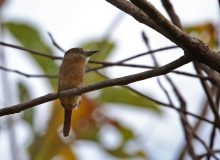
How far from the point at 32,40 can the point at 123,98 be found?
740 millimetres

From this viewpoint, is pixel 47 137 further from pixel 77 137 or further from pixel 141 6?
pixel 141 6

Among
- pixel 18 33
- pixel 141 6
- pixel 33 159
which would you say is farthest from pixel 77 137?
pixel 141 6

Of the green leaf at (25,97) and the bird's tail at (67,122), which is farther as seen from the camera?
the green leaf at (25,97)

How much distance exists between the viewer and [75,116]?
3.27 m

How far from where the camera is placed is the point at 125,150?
369 centimetres

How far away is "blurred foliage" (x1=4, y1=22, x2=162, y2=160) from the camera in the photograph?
317 cm

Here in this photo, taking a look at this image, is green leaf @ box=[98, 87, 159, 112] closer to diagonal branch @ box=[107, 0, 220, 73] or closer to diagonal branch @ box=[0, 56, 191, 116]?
diagonal branch @ box=[0, 56, 191, 116]

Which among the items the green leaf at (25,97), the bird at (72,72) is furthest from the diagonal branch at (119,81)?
the green leaf at (25,97)

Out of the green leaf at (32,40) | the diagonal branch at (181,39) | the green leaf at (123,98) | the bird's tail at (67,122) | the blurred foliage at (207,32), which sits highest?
the blurred foliage at (207,32)

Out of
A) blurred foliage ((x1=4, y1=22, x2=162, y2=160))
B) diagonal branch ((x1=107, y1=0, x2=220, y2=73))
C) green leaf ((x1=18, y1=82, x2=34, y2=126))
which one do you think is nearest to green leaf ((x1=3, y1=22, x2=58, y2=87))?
blurred foliage ((x1=4, y1=22, x2=162, y2=160))

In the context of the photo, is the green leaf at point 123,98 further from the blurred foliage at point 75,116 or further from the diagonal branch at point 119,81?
the diagonal branch at point 119,81

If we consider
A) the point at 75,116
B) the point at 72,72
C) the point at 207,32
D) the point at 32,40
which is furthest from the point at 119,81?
the point at 32,40

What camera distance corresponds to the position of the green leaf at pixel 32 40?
12.4 feet

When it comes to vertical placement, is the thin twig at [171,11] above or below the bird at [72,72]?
above
